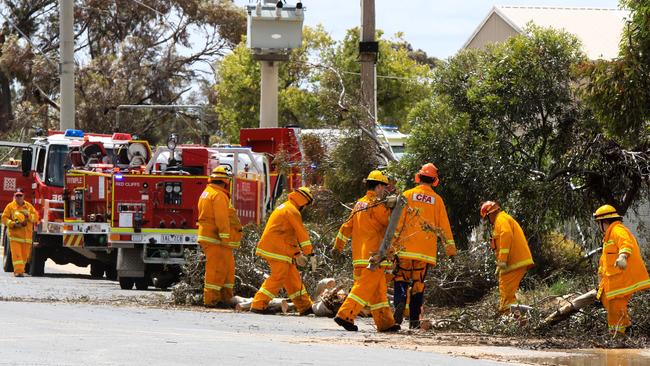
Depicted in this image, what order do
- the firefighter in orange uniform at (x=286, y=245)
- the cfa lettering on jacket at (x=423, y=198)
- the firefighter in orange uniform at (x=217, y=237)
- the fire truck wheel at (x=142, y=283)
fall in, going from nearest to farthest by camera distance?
the cfa lettering on jacket at (x=423, y=198)
the firefighter in orange uniform at (x=286, y=245)
the firefighter in orange uniform at (x=217, y=237)
the fire truck wheel at (x=142, y=283)

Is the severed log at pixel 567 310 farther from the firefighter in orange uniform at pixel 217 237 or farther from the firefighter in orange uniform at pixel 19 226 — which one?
the firefighter in orange uniform at pixel 19 226

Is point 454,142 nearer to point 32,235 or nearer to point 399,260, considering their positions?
point 399,260

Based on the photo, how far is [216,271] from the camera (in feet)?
54.7

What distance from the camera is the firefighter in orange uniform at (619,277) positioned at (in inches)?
524

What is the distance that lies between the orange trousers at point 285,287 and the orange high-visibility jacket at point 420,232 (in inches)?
74.1

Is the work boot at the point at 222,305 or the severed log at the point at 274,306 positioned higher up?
the severed log at the point at 274,306

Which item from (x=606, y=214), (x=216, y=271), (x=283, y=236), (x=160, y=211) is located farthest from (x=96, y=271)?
(x=606, y=214)

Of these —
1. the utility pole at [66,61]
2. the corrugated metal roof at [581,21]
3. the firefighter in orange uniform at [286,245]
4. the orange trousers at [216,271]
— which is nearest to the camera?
the firefighter in orange uniform at [286,245]

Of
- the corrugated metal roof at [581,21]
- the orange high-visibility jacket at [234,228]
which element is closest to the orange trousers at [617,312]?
the orange high-visibility jacket at [234,228]

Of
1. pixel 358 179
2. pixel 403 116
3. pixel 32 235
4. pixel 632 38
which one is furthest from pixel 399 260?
pixel 403 116

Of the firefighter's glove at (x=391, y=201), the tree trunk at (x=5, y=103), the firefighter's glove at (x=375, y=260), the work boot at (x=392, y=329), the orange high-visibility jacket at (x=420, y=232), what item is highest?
the tree trunk at (x=5, y=103)

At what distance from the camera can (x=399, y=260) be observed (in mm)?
14422

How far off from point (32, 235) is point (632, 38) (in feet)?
42.4

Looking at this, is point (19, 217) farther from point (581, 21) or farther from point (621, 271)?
point (581, 21)
